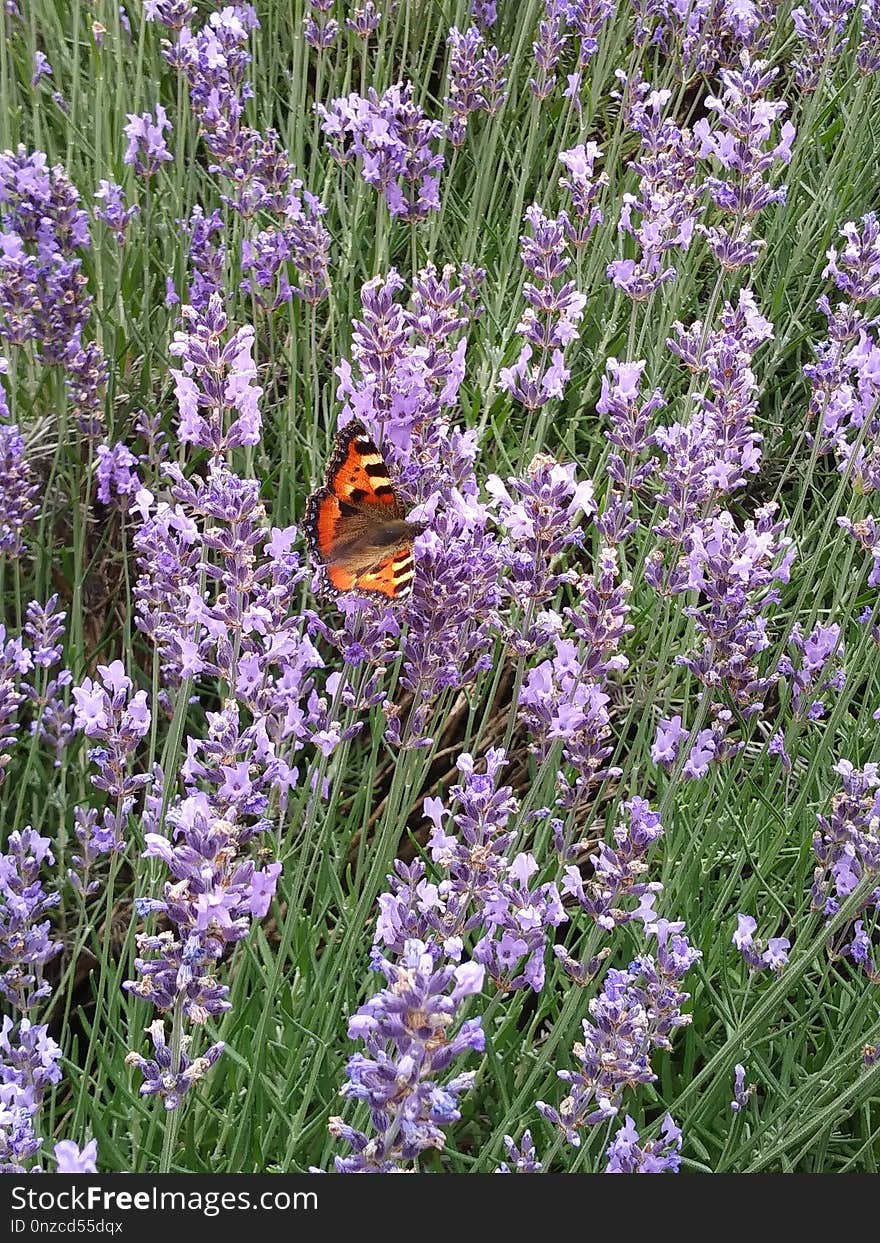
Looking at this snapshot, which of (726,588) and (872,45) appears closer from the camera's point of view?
(726,588)

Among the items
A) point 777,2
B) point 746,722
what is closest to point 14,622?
point 746,722

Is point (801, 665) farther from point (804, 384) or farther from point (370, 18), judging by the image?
point (370, 18)

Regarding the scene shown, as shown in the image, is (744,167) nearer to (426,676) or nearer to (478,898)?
(426,676)

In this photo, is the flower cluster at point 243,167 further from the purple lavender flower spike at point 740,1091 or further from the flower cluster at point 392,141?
the purple lavender flower spike at point 740,1091

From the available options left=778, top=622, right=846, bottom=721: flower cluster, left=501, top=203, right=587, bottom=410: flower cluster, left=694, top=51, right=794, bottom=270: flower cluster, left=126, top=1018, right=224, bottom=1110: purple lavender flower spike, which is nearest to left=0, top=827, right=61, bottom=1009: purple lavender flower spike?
left=126, top=1018, right=224, bottom=1110: purple lavender flower spike

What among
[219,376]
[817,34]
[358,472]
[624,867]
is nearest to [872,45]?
[817,34]

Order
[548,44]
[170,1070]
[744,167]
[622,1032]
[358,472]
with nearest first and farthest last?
[170,1070] → [622,1032] → [358,472] → [744,167] → [548,44]

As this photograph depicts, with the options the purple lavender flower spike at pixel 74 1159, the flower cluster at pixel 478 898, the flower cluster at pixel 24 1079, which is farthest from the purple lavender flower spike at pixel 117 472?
the purple lavender flower spike at pixel 74 1159

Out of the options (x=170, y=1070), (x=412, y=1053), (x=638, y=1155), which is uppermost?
(x=412, y=1053)
